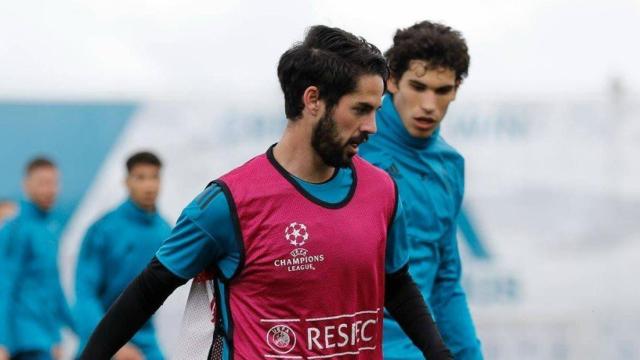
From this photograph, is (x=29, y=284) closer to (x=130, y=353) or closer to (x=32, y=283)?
(x=32, y=283)

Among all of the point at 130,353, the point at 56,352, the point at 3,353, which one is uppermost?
the point at 130,353

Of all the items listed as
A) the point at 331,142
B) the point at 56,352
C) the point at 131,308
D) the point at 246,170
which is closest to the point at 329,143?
the point at 331,142

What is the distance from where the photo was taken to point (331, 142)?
14.3 feet

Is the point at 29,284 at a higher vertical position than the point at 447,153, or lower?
lower

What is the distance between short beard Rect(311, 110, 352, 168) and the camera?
437cm

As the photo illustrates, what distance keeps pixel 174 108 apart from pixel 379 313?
8.97 metres

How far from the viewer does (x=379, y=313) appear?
4520mm

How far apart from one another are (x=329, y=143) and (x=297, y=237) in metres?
0.28

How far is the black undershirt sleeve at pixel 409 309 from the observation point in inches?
183

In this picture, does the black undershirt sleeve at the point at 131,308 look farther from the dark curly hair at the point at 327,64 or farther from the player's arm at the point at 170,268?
the dark curly hair at the point at 327,64

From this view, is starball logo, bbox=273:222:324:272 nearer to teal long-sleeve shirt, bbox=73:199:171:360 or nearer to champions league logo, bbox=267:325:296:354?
champions league logo, bbox=267:325:296:354

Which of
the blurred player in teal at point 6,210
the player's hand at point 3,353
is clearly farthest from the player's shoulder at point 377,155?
the blurred player in teal at point 6,210

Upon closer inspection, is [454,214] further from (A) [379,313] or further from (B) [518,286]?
(B) [518,286]

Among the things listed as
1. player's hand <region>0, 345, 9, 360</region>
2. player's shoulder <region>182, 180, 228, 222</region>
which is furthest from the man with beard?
player's hand <region>0, 345, 9, 360</region>
